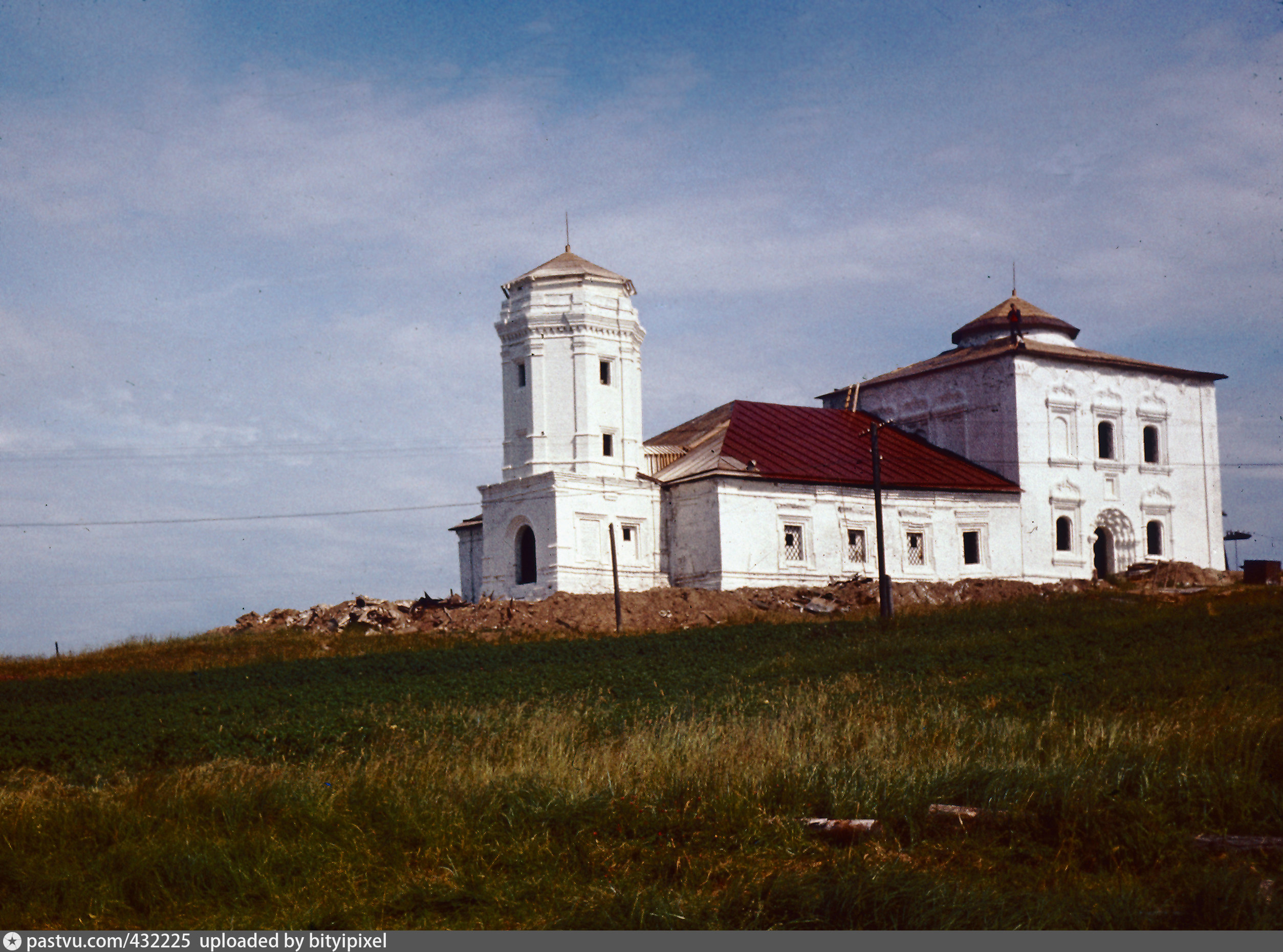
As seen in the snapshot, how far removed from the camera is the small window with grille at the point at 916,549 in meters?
42.0

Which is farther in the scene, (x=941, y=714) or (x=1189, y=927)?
(x=941, y=714)

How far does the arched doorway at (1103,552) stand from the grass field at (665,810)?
29.7m

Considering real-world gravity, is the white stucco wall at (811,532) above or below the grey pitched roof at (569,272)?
below

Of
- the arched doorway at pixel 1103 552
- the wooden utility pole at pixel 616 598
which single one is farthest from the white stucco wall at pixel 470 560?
the arched doorway at pixel 1103 552

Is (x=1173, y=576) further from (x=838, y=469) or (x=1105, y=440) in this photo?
(x=838, y=469)

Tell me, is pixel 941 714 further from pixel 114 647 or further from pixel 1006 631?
pixel 114 647

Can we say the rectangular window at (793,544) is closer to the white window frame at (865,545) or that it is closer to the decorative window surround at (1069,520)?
the white window frame at (865,545)

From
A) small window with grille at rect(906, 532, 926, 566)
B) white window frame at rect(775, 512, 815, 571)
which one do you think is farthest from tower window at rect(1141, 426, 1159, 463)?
white window frame at rect(775, 512, 815, 571)

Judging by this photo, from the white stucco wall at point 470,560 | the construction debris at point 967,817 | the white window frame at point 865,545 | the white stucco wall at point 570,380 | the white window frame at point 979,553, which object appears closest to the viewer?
the construction debris at point 967,817

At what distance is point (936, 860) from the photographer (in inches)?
369

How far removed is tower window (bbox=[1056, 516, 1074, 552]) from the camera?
45.9 m

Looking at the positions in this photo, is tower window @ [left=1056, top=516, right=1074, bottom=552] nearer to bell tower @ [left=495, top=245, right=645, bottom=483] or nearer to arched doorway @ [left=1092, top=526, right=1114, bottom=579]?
arched doorway @ [left=1092, top=526, right=1114, bottom=579]
